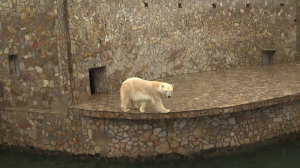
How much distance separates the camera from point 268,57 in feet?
51.3

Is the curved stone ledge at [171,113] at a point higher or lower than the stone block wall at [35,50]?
lower

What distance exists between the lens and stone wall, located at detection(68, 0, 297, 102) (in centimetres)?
926

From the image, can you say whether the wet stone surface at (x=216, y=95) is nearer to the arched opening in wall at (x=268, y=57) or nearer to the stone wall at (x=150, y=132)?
the stone wall at (x=150, y=132)

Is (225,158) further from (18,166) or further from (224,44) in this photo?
(224,44)

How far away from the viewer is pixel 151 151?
→ 8109 millimetres

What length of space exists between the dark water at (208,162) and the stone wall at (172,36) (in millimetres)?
2029

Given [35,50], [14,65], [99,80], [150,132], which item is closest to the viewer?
[150,132]

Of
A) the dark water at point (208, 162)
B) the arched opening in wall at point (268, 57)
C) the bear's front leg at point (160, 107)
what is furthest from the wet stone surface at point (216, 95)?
the arched opening in wall at point (268, 57)

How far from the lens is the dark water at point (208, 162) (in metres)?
8.00

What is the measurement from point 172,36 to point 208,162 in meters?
6.02

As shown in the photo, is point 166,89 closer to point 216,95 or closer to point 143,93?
point 143,93

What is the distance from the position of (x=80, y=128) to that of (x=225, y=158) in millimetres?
3749

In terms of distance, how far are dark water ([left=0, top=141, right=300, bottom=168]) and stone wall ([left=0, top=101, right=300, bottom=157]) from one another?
25cm

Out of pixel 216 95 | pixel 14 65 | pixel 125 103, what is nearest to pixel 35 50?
pixel 14 65
